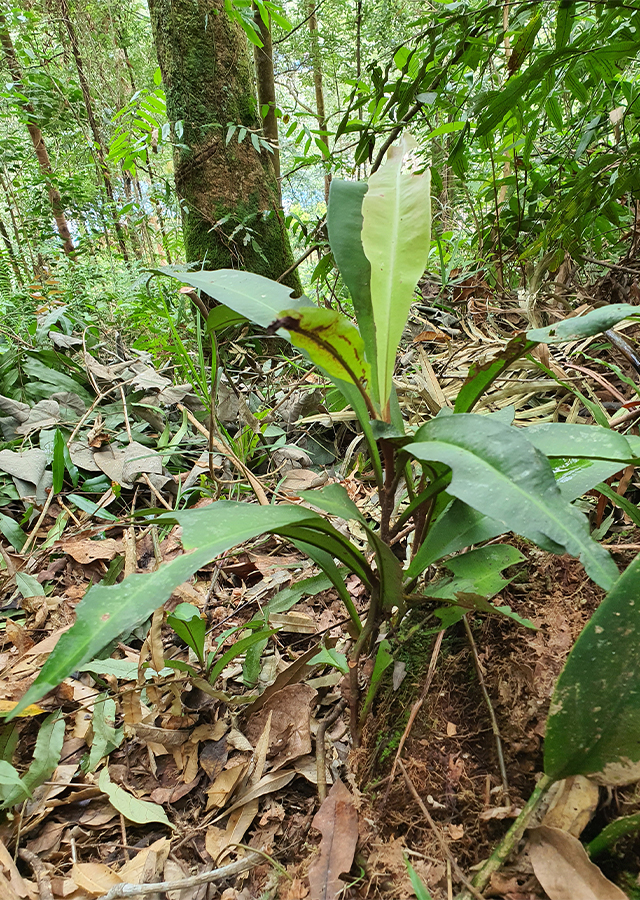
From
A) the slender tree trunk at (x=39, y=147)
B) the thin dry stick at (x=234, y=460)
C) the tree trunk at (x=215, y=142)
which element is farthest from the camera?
the slender tree trunk at (x=39, y=147)

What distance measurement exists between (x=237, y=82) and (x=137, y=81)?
3.55 meters

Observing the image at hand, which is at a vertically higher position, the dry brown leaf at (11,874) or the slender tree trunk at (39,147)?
the slender tree trunk at (39,147)

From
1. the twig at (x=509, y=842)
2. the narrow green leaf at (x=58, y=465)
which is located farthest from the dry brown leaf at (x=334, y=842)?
the narrow green leaf at (x=58, y=465)

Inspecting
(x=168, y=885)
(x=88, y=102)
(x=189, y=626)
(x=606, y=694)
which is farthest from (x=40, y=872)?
(x=88, y=102)

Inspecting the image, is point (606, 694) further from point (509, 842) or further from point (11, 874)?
point (11, 874)

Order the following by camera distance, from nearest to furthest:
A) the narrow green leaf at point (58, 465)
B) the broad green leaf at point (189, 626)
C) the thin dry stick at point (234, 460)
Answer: the broad green leaf at point (189, 626), the thin dry stick at point (234, 460), the narrow green leaf at point (58, 465)

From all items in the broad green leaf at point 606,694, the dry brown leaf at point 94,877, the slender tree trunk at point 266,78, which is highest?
the slender tree trunk at point 266,78

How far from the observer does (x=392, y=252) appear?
63cm

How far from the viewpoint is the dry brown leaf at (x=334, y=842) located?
49 centimetres

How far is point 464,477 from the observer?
1.47 feet

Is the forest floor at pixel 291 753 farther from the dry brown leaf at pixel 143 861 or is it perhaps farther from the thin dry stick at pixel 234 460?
the thin dry stick at pixel 234 460

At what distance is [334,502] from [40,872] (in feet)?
1.84

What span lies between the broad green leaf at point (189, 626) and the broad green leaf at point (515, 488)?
443 millimetres

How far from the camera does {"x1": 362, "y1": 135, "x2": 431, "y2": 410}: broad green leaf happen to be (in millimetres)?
631
